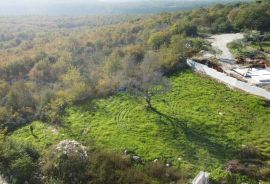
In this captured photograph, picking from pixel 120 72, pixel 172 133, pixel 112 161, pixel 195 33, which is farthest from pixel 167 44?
pixel 112 161

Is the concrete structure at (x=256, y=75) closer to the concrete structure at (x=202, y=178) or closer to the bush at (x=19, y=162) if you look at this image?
the concrete structure at (x=202, y=178)

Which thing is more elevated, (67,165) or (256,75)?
(256,75)

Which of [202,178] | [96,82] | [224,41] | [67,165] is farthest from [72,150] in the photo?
[224,41]

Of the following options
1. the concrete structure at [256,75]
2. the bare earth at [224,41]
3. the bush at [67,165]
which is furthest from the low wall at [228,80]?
the bush at [67,165]

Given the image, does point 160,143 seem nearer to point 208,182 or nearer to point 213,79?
point 208,182

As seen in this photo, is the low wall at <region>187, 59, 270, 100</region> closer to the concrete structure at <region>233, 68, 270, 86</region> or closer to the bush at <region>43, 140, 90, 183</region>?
the concrete structure at <region>233, 68, 270, 86</region>

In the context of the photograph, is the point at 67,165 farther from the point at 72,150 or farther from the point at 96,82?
the point at 96,82

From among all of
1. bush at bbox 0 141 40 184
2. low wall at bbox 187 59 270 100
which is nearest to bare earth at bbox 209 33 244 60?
low wall at bbox 187 59 270 100
